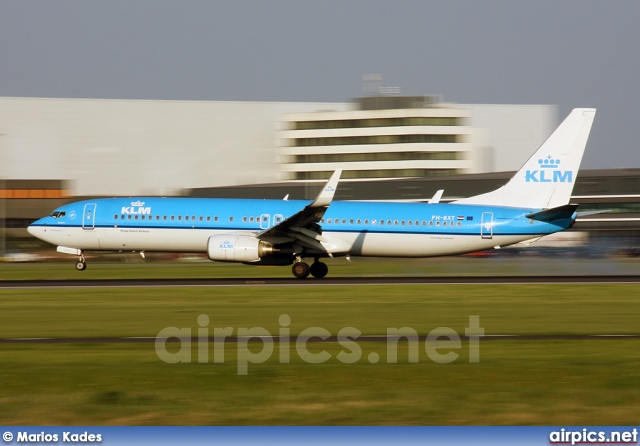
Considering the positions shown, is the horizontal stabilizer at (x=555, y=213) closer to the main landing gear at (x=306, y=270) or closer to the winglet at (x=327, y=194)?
the winglet at (x=327, y=194)

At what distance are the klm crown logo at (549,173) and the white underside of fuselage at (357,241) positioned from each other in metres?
2.78

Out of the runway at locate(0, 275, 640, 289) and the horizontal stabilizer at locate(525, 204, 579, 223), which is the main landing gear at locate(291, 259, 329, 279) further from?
the horizontal stabilizer at locate(525, 204, 579, 223)

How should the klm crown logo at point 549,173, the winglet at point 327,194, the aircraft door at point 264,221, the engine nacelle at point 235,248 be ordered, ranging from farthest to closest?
1. the klm crown logo at point 549,173
2. the aircraft door at point 264,221
3. the engine nacelle at point 235,248
4. the winglet at point 327,194

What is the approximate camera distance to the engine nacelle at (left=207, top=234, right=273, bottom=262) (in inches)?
1448

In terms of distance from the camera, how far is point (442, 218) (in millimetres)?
39375

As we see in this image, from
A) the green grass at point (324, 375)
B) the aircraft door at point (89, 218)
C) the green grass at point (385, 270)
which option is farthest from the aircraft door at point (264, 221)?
the green grass at point (324, 375)

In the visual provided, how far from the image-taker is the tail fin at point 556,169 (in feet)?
131

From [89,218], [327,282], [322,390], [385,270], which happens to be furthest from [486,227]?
[322,390]

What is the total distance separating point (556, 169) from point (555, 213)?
283 centimetres

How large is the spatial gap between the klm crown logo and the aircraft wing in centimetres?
915

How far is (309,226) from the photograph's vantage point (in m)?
38.2

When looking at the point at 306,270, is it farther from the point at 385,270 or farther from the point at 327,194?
the point at 385,270

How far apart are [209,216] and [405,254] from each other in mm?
8689

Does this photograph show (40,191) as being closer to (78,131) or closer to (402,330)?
(78,131)
